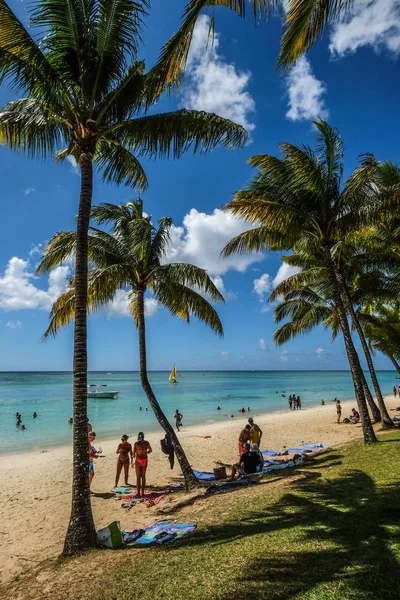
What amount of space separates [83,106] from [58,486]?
38.2ft

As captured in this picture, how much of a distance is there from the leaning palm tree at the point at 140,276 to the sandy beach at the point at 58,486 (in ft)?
8.26

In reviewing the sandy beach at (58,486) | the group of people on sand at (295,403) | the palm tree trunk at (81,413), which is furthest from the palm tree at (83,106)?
the group of people on sand at (295,403)

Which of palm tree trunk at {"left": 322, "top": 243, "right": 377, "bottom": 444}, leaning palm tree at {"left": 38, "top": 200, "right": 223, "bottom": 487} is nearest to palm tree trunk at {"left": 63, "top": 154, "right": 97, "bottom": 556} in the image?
leaning palm tree at {"left": 38, "top": 200, "right": 223, "bottom": 487}

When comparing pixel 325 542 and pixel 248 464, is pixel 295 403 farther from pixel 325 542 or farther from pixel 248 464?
pixel 325 542

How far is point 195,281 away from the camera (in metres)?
11.8

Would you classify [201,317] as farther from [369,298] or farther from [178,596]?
[369,298]

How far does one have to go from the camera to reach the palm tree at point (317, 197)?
1188cm

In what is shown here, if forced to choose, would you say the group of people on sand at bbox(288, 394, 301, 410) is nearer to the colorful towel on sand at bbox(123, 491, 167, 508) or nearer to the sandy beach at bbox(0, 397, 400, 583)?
the sandy beach at bbox(0, 397, 400, 583)

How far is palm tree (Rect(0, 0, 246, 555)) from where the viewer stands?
6.24 m

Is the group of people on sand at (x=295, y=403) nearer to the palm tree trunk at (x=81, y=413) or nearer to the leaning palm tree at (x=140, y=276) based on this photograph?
the leaning palm tree at (x=140, y=276)

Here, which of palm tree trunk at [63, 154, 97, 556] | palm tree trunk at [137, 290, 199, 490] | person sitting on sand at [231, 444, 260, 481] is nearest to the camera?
palm tree trunk at [63, 154, 97, 556]

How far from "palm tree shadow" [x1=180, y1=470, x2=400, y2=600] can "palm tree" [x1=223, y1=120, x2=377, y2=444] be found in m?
5.90

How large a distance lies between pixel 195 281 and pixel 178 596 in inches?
343

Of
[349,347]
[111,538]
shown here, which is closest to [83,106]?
[111,538]
